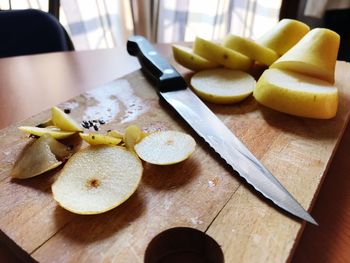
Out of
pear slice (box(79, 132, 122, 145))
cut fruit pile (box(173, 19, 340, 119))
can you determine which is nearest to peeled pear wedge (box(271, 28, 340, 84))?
cut fruit pile (box(173, 19, 340, 119))

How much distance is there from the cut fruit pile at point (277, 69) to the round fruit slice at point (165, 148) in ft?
0.68

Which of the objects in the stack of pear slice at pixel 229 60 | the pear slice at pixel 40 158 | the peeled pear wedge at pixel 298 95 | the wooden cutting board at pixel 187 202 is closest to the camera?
the wooden cutting board at pixel 187 202

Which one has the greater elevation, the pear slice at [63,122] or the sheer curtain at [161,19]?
the pear slice at [63,122]

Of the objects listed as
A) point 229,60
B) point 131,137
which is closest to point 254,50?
point 229,60

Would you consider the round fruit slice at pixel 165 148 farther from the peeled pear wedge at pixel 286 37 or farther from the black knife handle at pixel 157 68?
the peeled pear wedge at pixel 286 37

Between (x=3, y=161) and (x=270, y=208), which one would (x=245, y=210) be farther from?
(x=3, y=161)

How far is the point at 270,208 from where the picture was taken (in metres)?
0.51

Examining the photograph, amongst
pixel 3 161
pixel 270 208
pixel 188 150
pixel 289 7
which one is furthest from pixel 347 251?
pixel 289 7

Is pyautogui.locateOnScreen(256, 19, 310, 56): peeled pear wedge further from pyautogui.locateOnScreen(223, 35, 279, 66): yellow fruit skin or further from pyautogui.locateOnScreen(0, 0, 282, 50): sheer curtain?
pyautogui.locateOnScreen(0, 0, 282, 50): sheer curtain

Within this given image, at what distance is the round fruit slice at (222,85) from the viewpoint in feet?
2.56

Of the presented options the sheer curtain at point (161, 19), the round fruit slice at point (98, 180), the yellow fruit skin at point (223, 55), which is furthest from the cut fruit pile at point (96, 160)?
the sheer curtain at point (161, 19)

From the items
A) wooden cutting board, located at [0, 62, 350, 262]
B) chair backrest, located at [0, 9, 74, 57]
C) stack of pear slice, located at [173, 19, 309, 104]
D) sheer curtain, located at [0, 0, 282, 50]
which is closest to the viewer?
wooden cutting board, located at [0, 62, 350, 262]

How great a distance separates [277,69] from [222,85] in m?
0.14

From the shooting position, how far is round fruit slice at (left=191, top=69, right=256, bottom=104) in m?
0.78
